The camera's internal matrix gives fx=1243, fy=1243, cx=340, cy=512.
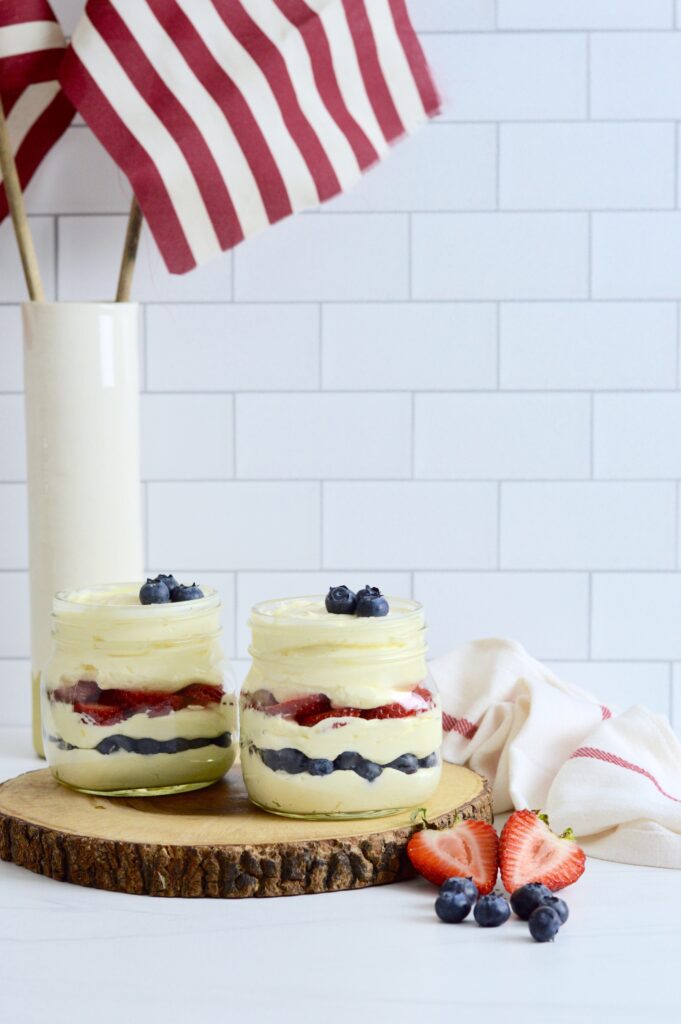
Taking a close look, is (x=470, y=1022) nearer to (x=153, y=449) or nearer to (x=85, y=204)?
(x=153, y=449)

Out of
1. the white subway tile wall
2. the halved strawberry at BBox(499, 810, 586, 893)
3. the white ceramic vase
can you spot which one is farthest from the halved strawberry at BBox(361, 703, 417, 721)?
the white subway tile wall

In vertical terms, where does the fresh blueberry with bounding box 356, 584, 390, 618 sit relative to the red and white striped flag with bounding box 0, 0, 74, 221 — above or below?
below

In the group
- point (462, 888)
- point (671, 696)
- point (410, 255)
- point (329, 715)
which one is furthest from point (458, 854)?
point (410, 255)

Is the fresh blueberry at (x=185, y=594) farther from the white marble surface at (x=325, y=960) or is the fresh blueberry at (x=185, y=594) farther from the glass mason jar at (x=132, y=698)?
the white marble surface at (x=325, y=960)

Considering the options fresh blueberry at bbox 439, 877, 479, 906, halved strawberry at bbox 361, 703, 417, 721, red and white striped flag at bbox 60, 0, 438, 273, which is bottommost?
fresh blueberry at bbox 439, 877, 479, 906

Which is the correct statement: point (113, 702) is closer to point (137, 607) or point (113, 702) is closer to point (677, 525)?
point (137, 607)

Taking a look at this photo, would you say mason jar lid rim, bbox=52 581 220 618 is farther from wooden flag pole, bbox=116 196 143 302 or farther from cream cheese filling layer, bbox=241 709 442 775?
wooden flag pole, bbox=116 196 143 302

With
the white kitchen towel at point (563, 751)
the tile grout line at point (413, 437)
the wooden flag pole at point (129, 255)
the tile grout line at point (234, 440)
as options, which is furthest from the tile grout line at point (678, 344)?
the wooden flag pole at point (129, 255)
